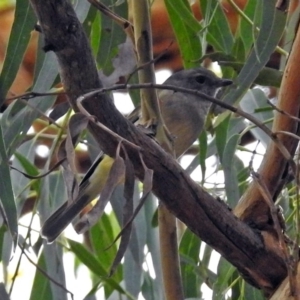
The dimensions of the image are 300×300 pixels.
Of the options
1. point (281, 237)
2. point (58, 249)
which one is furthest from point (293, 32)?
point (58, 249)

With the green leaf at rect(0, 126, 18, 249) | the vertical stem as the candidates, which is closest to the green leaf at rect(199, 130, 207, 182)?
the vertical stem

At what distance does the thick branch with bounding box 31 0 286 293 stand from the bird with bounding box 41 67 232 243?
369 millimetres

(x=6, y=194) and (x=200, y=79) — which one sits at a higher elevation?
(x=200, y=79)

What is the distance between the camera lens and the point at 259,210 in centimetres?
141

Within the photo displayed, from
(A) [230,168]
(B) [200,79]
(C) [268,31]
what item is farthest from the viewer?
(B) [200,79]

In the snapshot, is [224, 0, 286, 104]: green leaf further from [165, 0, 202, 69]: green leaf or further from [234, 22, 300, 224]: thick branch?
[165, 0, 202, 69]: green leaf

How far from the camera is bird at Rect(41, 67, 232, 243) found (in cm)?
163

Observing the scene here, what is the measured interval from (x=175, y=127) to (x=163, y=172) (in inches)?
36.4

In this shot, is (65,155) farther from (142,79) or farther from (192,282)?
(192,282)

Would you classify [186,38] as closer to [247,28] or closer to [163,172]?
[247,28]

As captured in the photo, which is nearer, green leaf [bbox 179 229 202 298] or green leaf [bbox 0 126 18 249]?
green leaf [bbox 0 126 18 249]

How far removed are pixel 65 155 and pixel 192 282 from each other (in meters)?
0.83

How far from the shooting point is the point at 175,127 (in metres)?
2.09

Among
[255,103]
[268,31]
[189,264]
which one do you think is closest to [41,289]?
[189,264]
